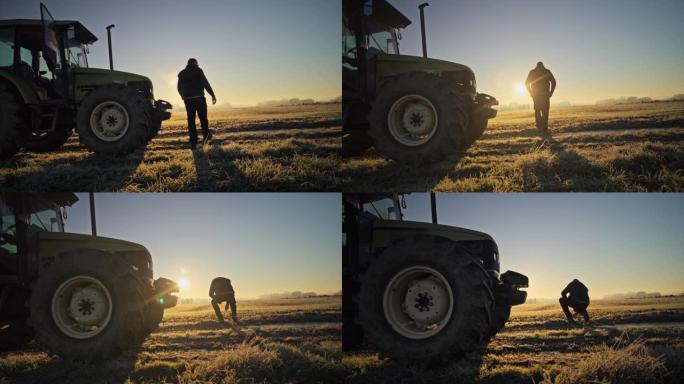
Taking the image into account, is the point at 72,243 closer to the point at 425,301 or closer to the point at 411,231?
the point at 411,231

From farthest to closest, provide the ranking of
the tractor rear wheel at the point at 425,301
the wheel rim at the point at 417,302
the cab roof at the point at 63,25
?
the cab roof at the point at 63,25
the wheel rim at the point at 417,302
the tractor rear wheel at the point at 425,301

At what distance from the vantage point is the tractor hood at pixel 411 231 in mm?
3643

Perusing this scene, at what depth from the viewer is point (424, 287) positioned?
139 inches

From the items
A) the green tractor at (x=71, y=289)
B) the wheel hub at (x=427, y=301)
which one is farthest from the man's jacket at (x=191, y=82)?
the wheel hub at (x=427, y=301)

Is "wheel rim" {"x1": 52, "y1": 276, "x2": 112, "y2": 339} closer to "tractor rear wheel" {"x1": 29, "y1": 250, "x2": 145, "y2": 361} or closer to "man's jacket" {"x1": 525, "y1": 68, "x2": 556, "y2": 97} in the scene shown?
"tractor rear wheel" {"x1": 29, "y1": 250, "x2": 145, "y2": 361}

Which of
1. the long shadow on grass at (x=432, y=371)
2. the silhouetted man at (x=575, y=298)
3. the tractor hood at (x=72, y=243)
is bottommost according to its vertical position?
the long shadow on grass at (x=432, y=371)

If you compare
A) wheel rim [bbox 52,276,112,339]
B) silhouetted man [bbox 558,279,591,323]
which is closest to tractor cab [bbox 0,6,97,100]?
wheel rim [bbox 52,276,112,339]

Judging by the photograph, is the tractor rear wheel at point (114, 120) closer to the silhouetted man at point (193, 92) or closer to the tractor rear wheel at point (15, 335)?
the silhouetted man at point (193, 92)

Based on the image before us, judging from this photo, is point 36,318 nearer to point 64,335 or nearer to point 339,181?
point 64,335

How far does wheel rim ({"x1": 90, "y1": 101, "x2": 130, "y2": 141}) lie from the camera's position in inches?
153

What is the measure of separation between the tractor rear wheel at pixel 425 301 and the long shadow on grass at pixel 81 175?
1.77 metres

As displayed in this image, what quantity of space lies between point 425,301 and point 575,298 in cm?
101

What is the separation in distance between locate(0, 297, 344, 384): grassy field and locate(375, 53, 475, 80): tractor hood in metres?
1.53

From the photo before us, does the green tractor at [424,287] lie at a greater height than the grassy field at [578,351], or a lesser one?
greater
